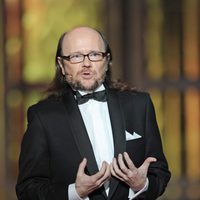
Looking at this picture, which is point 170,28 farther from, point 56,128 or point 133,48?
point 56,128

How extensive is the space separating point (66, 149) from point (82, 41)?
464 mm

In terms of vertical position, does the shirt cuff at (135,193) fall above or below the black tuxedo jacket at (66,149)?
below

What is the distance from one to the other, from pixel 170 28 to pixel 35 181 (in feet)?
10.3

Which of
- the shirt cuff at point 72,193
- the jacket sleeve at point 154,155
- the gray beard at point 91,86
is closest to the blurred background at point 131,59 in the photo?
the jacket sleeve at point 154,155

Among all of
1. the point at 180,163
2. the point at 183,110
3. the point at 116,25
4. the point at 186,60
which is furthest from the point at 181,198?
the point at 116,25

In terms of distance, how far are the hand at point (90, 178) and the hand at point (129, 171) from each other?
5cm

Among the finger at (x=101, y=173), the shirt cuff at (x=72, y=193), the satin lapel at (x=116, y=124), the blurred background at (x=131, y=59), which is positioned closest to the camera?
the finger at (x=101, y=173)

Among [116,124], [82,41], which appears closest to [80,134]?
[116,124]

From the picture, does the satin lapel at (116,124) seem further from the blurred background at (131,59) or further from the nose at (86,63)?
the blurred background at (131,59)

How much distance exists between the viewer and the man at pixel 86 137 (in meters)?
3.09

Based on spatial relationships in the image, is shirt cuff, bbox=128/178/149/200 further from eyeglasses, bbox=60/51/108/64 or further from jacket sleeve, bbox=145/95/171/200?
eyeglasses, bbox=60/51/108/64

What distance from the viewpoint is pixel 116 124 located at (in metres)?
3.17

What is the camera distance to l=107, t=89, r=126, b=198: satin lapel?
10.2 ft

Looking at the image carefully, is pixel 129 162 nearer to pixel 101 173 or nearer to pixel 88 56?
pixel 101 173
